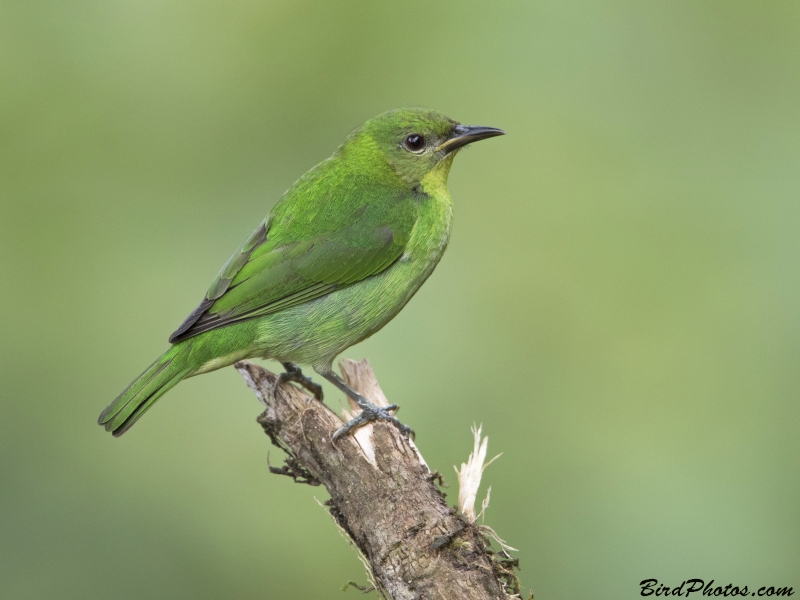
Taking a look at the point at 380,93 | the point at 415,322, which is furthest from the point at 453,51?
→ the point at 415,322

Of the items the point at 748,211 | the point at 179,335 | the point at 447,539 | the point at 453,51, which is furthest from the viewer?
the point at 453,51

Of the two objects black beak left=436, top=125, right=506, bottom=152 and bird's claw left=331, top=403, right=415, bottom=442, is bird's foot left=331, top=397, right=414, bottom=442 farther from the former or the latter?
black beak left=436, top=125, right=506, bottom=152

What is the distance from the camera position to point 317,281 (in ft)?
15.6

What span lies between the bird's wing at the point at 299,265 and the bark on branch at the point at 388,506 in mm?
579

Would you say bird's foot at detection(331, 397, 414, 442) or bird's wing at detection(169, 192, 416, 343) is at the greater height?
bird's wing at detection(169, 192, 416, 343)

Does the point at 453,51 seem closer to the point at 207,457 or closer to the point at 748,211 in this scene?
the point at 748,211

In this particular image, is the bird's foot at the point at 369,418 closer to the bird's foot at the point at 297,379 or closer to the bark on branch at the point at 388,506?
the bark on branch at the point at 388,506

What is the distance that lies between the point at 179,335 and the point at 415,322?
2.28 m

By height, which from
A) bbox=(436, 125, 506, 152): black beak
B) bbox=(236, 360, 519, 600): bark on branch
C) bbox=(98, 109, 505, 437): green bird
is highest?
bbox=(436, 125, 506, 152): black beak

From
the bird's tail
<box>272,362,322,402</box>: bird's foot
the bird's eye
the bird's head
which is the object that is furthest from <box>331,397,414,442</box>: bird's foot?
the bird's eye

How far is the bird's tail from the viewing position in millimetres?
4461

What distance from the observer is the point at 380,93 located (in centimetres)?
704

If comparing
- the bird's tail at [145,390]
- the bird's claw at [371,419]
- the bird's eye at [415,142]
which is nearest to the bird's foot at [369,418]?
the bird's claw at [371,419]

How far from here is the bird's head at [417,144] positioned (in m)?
5.24
